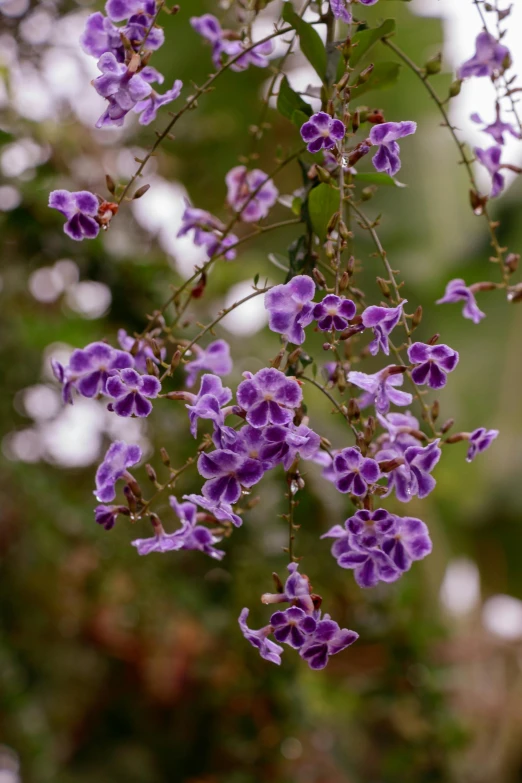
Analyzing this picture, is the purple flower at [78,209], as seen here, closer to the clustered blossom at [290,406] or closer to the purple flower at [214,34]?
the clustered blossom at [290,406]

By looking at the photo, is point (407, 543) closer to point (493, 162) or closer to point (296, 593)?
point (296, 593)

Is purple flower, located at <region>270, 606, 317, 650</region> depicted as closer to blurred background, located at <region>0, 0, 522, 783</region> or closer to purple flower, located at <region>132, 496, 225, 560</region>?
purple flower, located at <region>132, 496, 225, 560</region>

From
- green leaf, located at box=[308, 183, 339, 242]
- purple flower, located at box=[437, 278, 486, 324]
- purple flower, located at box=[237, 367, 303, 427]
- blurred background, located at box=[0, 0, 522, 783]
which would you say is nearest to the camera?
purple flower, located at box=[237, 367, 303, 427]

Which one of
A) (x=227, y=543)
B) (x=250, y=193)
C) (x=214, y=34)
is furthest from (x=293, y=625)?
(x=227, y=543)

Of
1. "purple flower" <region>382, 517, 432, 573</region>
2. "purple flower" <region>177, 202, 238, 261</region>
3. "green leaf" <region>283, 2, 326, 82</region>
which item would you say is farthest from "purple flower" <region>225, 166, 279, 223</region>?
"purple flower" <region>382, 517, 432, 573</region>

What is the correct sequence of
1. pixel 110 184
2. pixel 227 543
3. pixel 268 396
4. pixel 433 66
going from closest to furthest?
pixel 268 396, pixel 110 184, pixel 433 66, pixel 227 543
